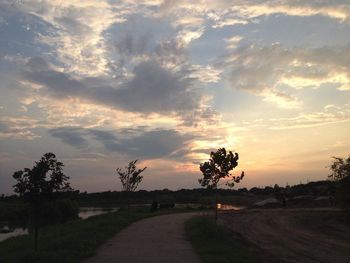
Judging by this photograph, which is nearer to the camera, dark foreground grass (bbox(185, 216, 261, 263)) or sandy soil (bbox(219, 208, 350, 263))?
dark foreground grass (bbox(185, 216, 261, 263))

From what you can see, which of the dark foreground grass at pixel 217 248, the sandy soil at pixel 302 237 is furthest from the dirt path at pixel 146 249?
the sandy soil at pixel 302 237

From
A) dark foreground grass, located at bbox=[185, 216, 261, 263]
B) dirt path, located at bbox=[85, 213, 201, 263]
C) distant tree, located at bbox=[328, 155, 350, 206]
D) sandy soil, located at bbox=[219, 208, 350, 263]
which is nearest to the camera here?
dirt path, located at bbox=[85, 213, 201, 263]

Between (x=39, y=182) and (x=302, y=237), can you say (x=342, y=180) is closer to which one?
(x=302, y=237)

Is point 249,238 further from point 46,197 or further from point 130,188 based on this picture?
point 130,188

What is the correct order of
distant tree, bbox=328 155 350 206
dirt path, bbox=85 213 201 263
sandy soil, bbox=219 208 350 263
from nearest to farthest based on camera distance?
dirt path, bbox=85 213 201 263 → sandy soil, bbox=219 208 350 263 → distant tree, bbox=328 155 350 206

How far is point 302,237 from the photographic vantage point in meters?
25.5

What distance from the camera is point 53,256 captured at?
14703 millimetres

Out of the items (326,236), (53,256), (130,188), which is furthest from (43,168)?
(130,188)

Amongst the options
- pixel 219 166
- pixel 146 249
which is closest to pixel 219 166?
pixel 219 166

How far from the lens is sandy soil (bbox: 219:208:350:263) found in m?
18.4

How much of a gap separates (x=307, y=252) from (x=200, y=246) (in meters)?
4.69

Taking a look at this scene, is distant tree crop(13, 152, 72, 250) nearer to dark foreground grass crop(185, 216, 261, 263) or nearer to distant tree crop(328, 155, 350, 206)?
dark foreground grass crop(185, 216, 261, 263)

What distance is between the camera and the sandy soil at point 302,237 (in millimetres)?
18438

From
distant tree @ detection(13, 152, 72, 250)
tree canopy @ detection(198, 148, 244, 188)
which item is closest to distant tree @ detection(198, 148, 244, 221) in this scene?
tree canopy @ detection(198, 148, 244, 188)
